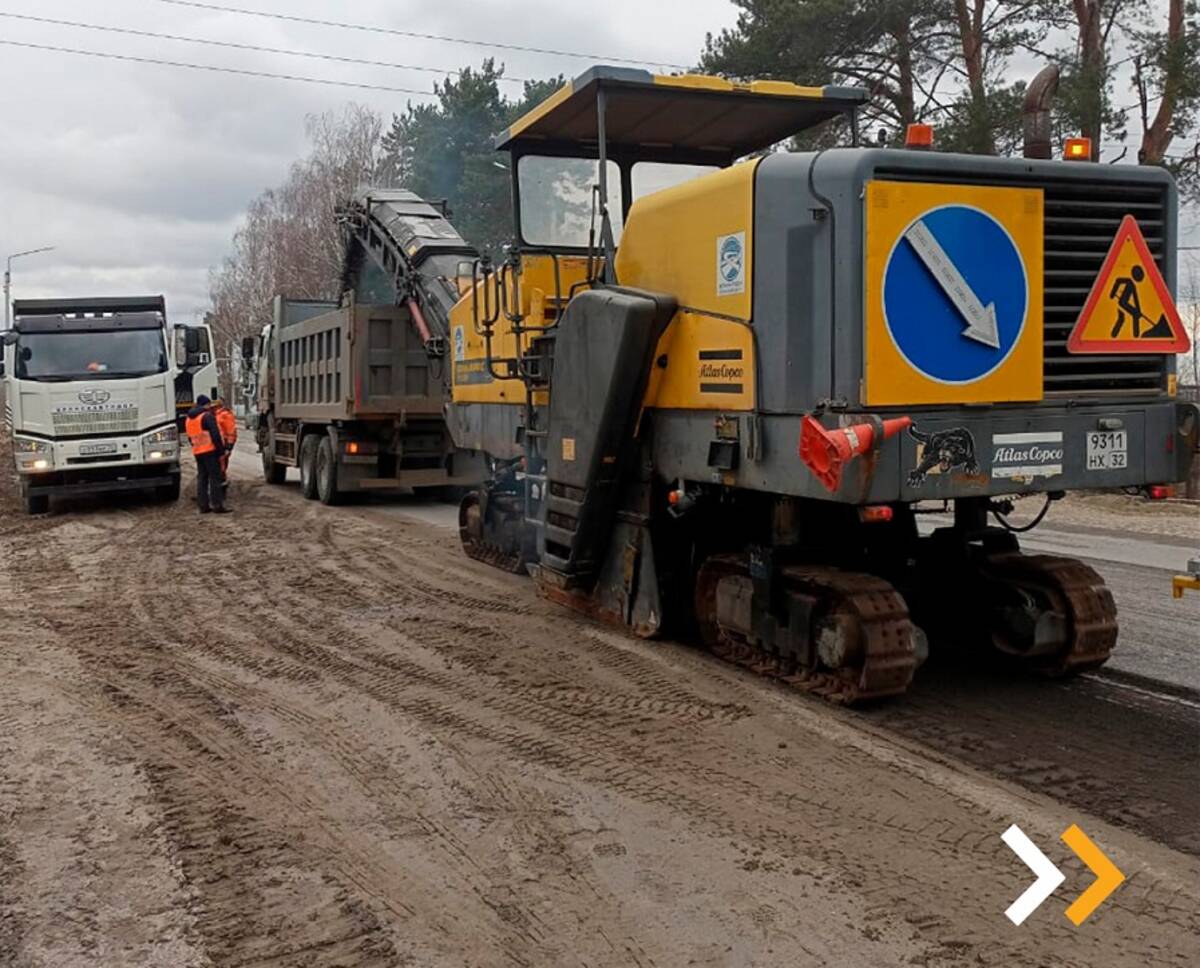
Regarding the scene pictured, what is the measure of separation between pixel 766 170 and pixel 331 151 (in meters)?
41.5

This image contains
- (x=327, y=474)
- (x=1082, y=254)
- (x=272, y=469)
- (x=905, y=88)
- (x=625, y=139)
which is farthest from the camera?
(x=905, y=88)

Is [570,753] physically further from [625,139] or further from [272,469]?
[272,469]

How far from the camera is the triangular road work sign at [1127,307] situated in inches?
211

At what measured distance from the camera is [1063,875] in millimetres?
3727

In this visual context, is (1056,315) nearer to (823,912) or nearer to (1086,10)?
(823,912)

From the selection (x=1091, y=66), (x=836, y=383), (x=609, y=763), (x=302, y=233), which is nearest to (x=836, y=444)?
(x=836, y=383)

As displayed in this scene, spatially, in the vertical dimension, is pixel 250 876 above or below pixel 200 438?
below

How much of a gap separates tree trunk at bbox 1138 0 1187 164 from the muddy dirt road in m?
14.1

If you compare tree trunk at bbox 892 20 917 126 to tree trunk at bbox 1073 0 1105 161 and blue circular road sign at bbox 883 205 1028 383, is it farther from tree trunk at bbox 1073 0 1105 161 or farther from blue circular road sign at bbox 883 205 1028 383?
blue circular road sign at bbox 883 205 1028 383

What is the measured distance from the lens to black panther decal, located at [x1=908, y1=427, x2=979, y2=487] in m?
4.99

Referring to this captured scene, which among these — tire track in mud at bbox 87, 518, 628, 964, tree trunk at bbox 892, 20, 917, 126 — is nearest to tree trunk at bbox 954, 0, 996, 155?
tree trunk at bbox 892, 20, 917, 126

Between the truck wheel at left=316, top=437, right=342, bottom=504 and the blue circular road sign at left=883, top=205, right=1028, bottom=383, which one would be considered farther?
the truck wheel at left=316, top=437, right=342, bottom=504

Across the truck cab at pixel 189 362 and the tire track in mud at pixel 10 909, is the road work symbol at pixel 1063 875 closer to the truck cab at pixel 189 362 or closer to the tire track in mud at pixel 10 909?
the tire track in mud at pixel 10 909

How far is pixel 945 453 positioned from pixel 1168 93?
1470 centimetres
